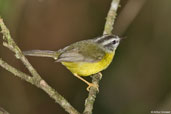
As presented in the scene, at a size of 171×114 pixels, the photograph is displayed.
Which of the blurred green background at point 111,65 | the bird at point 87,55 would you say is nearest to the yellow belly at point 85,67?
the bird at point 87,55

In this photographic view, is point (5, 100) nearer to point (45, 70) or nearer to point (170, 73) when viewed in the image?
point (45, 70)

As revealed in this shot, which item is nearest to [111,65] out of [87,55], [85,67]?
[87,55]

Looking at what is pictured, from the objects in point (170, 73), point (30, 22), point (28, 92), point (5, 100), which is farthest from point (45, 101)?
point (170, 73)

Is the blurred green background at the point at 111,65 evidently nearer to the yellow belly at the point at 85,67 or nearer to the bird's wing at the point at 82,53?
the bird's wing at the point at 82,53

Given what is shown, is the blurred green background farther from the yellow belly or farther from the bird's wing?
the yellow belly

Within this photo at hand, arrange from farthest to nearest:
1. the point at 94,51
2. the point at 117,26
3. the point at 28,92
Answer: the point at 28,92
the point at 117,26
the point at 94,51

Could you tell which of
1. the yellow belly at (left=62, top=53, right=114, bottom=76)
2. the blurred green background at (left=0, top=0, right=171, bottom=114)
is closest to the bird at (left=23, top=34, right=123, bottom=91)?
the yellow belly at (left=62, top=53, right=114, bottom=76)
